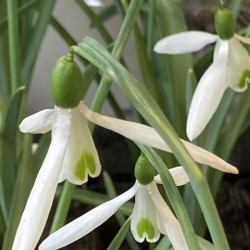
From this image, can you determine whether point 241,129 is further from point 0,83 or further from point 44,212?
point 44,212

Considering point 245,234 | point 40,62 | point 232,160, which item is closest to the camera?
point 245,234

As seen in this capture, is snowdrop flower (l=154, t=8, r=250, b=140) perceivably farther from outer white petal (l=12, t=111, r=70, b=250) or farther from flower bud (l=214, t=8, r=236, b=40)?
outer white petal (l=12, t=111, r=70, b=250)

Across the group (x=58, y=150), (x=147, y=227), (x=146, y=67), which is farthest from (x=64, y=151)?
(x=146, y=67)

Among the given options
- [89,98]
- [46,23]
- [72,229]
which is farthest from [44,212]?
[89,98]

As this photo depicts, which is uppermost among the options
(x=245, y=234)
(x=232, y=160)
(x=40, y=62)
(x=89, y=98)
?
(x=40, y=62)

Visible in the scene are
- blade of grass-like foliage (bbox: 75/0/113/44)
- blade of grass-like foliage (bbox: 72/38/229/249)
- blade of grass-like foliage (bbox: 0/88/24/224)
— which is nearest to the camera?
blade of grass-like foliage (bbox: 72/38/229/249)

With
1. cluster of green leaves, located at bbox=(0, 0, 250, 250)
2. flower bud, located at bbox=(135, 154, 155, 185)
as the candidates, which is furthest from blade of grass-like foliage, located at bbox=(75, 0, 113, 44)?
flower bud, located at bbox=(135, 154, 155, 185)

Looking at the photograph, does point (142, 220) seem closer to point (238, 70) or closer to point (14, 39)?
point (238, 70)
